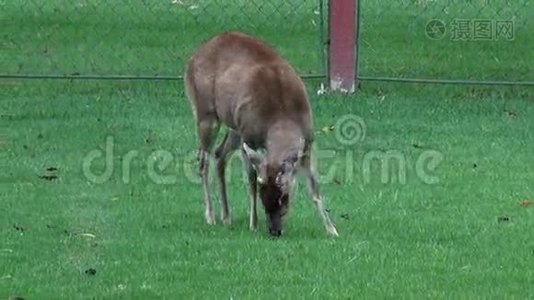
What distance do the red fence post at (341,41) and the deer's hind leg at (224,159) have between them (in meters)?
5.02

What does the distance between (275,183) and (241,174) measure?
7.55 ft

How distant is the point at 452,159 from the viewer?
1164 centimetres

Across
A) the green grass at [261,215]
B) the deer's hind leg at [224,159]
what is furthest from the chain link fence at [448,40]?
the deer's hind leg at [224,159]

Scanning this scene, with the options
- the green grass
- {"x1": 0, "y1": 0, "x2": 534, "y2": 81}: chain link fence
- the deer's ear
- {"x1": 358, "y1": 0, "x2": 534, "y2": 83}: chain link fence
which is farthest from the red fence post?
the deer's ear

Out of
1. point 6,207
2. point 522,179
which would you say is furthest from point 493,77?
point 6,207

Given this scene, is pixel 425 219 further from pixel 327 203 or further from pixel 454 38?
pixel 454 38

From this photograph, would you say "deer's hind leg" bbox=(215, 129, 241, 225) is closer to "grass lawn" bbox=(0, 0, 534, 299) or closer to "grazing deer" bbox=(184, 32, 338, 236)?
"grazing deer" bbox=(184, 32, 338, 236)

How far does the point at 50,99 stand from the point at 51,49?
7.76 feet

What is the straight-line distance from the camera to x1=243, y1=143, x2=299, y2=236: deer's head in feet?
28.8

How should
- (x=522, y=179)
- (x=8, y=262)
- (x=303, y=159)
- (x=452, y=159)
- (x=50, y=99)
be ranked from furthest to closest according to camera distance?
1. (x=50, y=99)
2. (x=452, y=159)
3. (x=522, y=179)
4. (x=303, y=159)
5. (x=8, y=262)

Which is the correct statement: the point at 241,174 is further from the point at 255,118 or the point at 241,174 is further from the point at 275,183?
the point at 275,183

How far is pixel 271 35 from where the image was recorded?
56.3 feet

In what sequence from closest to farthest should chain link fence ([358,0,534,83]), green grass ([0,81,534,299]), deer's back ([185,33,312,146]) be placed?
green grass ([0,81,534,299]), deer's back ([185,33,312,146]), chain link fence ([358,0,534,83])

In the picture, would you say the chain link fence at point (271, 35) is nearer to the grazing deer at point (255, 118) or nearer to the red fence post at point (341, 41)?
the red fence post at point (341, 41)
